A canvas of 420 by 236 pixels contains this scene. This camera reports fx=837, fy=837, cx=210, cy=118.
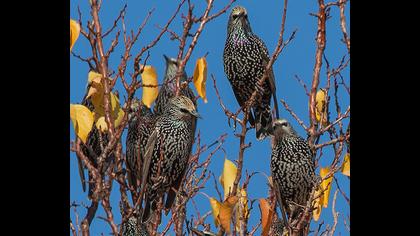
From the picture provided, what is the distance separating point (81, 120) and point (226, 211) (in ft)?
2.46

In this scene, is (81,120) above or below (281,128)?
below

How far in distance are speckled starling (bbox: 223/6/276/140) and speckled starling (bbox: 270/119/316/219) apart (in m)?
0.58

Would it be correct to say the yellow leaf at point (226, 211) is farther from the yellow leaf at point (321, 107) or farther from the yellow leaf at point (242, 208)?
the yellow leaf at point (321, 107)

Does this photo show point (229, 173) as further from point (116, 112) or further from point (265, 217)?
point (116, 112)

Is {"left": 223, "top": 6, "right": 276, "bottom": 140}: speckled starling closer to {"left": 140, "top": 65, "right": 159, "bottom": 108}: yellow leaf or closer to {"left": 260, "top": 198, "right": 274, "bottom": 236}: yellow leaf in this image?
{"left": 140, "top": 65, "right": 159, "bottom": 108}: yellow leaf

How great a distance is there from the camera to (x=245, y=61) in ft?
18.9

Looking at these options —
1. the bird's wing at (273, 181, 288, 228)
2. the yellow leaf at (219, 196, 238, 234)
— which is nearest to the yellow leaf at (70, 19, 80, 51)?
the yellow leaf at (219, 196, 238, 234)

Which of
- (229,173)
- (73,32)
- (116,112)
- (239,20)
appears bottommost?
(229,173)

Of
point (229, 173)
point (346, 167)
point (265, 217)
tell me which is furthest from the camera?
point (229, 173)

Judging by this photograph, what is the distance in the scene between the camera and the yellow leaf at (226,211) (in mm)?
3682

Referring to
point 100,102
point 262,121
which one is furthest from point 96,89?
point 262,121

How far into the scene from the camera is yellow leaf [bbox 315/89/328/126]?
455cm
